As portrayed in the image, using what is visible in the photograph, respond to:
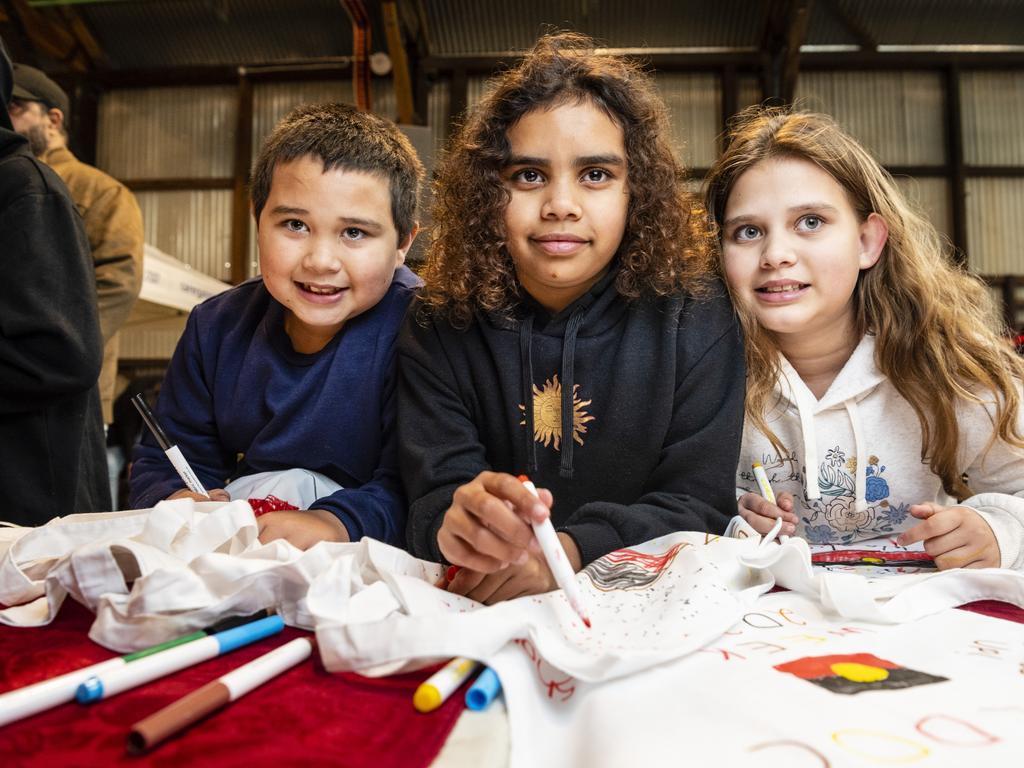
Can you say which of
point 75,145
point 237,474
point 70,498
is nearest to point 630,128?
point 237,474

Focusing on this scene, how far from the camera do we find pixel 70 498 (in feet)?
4.21

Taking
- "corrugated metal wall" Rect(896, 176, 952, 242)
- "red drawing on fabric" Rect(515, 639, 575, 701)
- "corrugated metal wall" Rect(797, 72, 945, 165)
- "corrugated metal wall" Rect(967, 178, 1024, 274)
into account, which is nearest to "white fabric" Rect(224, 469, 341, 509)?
"red drawing on fabric" Rect(515, 639, 575, 701)

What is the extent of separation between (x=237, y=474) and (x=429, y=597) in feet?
2.24

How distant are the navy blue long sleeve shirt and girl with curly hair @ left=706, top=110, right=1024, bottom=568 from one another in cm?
51

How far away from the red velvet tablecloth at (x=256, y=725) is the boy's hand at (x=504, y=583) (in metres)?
0.19

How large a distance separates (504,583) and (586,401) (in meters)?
0.36

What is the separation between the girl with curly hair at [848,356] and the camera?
1062 millimetres

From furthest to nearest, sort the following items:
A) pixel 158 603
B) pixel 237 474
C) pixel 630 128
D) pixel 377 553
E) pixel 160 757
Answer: pixel 237 474 → pixel 630 128 → pixel 377 553 → pixel 158 603 → pixel 160 757

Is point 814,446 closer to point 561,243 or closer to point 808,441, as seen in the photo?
point 808,441

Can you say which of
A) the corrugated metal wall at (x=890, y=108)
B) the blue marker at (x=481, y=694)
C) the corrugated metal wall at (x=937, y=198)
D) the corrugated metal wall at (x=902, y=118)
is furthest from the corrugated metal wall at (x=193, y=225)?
the blue marker at (x=481, y=694)

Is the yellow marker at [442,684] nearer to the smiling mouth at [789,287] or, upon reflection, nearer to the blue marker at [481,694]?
the blue marker at [481,694]

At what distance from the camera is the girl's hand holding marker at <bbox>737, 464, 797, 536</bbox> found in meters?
0.96

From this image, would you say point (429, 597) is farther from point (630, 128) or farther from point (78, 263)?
point (78, 263)

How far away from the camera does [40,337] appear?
1189 mm
